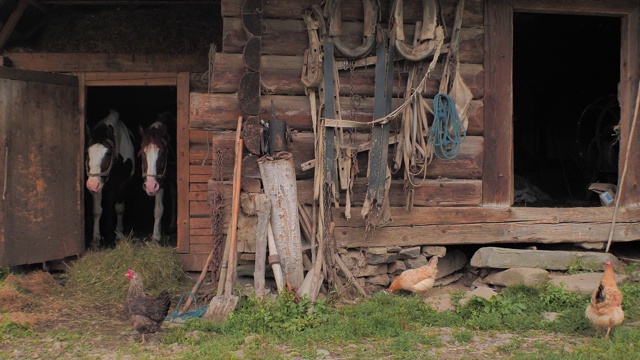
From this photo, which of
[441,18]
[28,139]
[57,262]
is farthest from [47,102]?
[441,18]

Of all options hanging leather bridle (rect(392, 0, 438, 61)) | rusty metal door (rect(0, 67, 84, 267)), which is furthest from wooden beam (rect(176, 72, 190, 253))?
hanging leather bridle (rect(392, 0, 438, 61))

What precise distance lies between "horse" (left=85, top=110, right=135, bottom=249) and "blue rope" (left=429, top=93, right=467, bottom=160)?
4613mm

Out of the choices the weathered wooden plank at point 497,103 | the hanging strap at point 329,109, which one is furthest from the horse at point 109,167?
the weathered wooden plank at point 497,103

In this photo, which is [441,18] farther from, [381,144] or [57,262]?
[57,262]

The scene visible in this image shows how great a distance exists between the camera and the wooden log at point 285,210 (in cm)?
612

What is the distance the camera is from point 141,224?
37.0ft

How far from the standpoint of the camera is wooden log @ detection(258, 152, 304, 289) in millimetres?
6118

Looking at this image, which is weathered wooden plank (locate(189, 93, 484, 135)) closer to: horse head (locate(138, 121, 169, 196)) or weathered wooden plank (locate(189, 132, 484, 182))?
weathered wooden plank (locate(189, 132, 484, 182))

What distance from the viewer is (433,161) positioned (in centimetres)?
671

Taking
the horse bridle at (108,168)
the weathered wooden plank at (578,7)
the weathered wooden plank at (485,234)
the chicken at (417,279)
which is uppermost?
the weathered wooden plank at (578,7)

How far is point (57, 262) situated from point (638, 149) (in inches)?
290

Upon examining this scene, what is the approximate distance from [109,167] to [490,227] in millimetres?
5264

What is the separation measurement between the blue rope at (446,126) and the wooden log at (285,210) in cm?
155

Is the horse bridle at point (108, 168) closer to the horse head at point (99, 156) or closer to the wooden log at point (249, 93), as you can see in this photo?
the horse head at point (99, 156)
